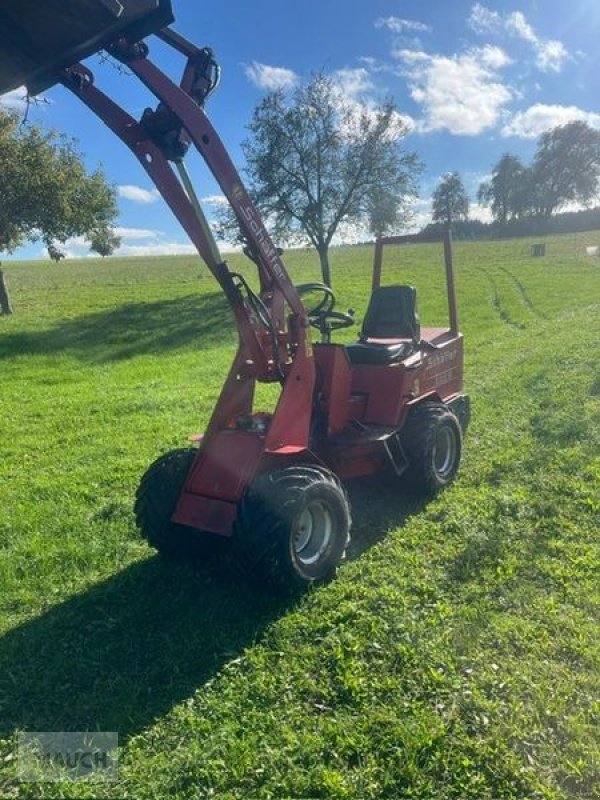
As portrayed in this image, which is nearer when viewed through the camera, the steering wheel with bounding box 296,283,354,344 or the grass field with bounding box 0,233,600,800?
the grass field with bounding box 0,233,600,800

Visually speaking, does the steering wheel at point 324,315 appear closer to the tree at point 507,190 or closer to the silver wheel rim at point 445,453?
the silver wheel rim at point 445,453

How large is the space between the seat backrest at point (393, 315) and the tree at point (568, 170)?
78.4m

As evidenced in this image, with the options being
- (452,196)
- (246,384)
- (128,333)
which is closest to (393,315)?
(246,384)

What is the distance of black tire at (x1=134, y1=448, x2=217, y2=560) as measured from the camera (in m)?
4.88

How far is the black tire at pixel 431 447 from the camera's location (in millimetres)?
5977

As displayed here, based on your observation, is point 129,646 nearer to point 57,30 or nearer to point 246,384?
point 246,384

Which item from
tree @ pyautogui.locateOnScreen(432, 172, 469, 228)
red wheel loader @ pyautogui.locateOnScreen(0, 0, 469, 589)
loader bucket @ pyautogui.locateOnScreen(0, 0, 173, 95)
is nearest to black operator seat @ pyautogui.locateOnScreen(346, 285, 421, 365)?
red wheel loader @ pyautogui.locateOnScreen(0, 0, 469, 589)

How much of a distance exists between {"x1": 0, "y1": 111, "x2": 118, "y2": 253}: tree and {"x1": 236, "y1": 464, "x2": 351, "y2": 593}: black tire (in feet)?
66.9

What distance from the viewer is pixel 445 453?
21.5 feet

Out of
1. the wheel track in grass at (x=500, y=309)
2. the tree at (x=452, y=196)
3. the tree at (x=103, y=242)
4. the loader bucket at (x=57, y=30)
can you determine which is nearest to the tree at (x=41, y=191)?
the tree at (x=103, y=242)

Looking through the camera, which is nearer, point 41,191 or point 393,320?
point 393,320

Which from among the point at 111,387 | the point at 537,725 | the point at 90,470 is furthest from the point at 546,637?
the point at 111,387

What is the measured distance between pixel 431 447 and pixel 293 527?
2.29 meters

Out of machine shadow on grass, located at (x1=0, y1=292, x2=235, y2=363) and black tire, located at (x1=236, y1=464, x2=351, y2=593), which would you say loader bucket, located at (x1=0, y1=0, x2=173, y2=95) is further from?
machine shadow on grass, located at (x1=0, y1=292, x2=235, y2=363)
